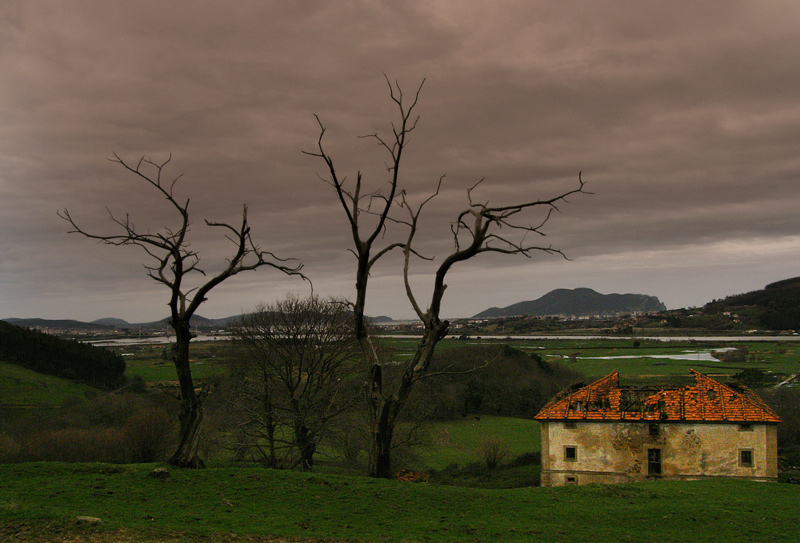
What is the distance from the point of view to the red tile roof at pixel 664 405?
3200cm

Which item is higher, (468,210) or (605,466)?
(468,210)

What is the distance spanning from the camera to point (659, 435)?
3238 centimetres

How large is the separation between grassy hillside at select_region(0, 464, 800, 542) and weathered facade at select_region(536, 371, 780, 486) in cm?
1816

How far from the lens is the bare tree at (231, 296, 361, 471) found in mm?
29891

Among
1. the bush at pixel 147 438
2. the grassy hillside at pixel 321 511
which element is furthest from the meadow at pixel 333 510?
the bush at pixel 147 438

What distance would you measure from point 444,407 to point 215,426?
130 ft

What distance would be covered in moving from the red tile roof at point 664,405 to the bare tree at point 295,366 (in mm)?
13220

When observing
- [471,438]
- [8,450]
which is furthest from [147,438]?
[471,438]

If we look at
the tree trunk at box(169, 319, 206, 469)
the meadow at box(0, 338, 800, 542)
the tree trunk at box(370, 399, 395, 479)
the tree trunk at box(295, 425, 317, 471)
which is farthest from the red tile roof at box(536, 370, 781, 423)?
the tree trunk at box(169, 319, 206, 469)

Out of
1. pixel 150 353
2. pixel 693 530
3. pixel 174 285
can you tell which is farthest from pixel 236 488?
pixel 150 353

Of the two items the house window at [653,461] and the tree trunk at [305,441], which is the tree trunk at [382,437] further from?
the house window at [653,461]

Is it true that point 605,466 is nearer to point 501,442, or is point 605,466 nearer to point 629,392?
point 629,392

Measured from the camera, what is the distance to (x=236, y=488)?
12133mm

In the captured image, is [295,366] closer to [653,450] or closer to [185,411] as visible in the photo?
[185,411]
